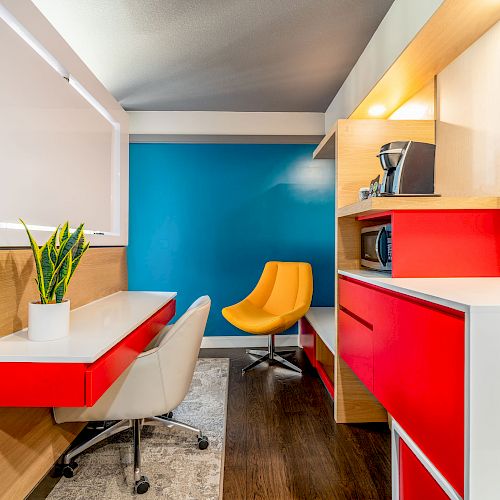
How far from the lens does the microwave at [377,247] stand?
187cm

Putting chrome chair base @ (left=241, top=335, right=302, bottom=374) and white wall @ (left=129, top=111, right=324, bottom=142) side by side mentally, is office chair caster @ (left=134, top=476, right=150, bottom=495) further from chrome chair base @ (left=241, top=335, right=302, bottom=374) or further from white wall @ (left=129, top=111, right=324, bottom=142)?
white wall @ (left=129, top=111, right=324, bottom=142)

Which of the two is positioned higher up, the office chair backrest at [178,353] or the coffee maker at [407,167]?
the coffee maker at [407,167]

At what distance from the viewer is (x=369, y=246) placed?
7.50 feet

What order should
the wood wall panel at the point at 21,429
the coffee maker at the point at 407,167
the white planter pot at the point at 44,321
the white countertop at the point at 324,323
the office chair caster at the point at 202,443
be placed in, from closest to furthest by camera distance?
the white planter pot at the point at 44,321
the wood wall panel at the point at 21,429
the coffee maker at the point at 407,167
the office chair caster at the point at 202,443
the white countertop at the point at 324,323

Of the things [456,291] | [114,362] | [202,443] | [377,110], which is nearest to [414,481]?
[456,291]

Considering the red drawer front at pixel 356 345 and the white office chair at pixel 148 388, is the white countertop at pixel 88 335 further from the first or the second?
the red drawer front at pixel 356 345

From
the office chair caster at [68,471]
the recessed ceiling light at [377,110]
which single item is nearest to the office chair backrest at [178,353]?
the office chair caster at [68,471]

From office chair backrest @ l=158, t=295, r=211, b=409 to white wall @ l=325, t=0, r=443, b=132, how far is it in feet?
5.40

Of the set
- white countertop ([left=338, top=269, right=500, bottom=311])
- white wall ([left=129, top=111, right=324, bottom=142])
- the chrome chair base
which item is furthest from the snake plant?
white wall ([left=129, top=111, right=324, bottom=142])

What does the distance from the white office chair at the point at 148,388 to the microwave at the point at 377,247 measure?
0.89 metres

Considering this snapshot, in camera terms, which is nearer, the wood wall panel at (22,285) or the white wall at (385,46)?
the wood wall panel at (22,285)

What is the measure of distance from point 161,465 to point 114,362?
855mm

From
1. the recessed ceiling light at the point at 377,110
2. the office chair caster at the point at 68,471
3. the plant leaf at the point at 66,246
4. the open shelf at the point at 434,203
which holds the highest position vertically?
the recessed ceiling light at the point at 377,110

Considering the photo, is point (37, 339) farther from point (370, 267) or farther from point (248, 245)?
point (248, 245)
